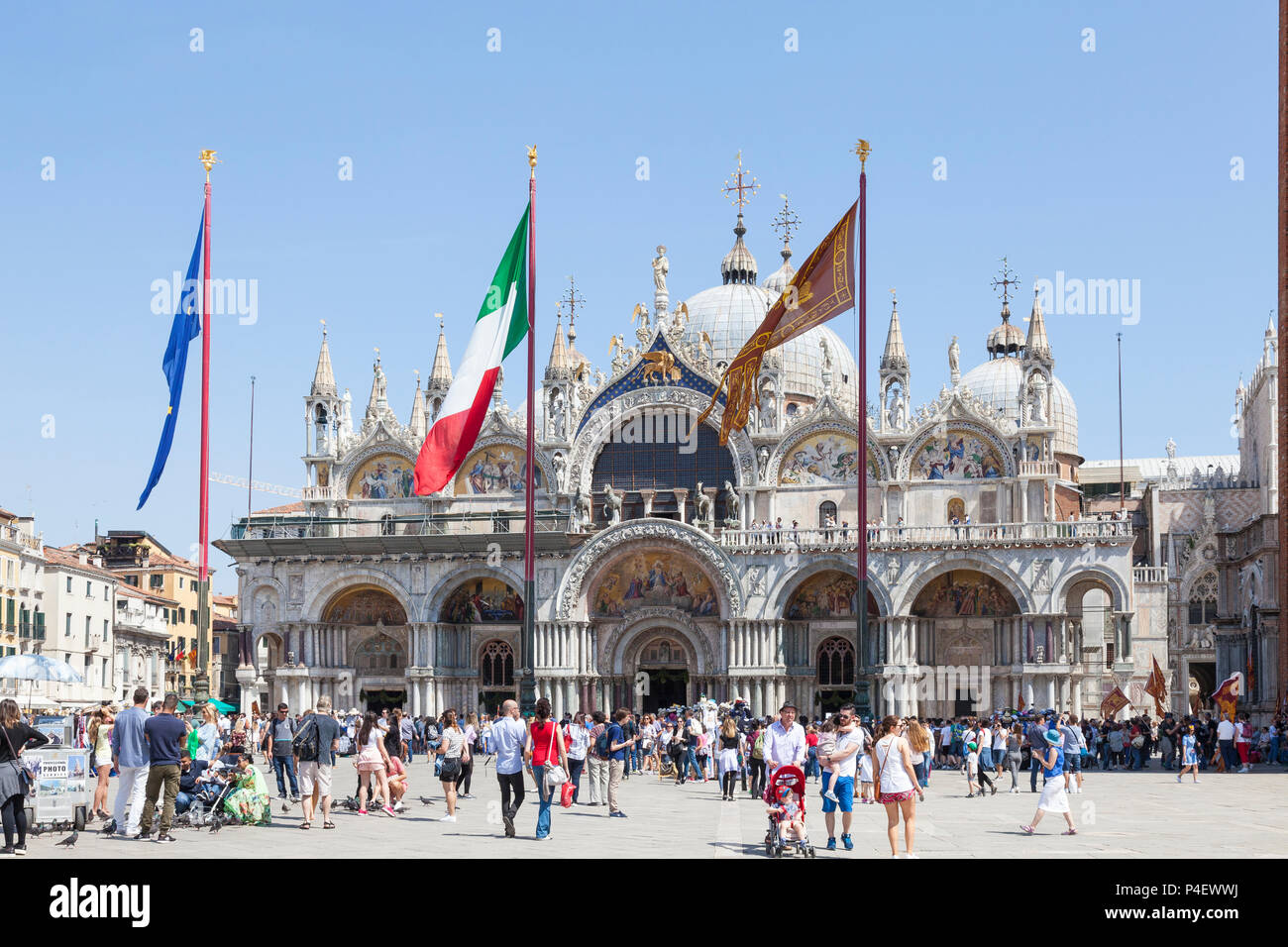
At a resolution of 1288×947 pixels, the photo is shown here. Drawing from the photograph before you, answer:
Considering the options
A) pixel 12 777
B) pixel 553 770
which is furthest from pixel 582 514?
pixel 12 777

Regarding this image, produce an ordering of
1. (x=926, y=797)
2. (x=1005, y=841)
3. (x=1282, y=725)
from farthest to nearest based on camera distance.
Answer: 1. (x=1282, y=725)
2. (x=926, y=797)
3. (x=1005, y=841)

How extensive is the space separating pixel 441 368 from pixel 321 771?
4310 cm

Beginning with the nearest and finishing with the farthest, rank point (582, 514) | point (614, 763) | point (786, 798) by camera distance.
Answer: point (786, 798), point (614, 763), point (582, 514)

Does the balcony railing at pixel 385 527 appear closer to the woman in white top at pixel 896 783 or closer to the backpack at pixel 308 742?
the backpack at pixel 308 742

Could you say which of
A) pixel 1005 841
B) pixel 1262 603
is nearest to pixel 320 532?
pixel 1262 603

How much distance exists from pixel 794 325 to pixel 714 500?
25.8m

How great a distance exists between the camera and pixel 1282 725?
45.3 m

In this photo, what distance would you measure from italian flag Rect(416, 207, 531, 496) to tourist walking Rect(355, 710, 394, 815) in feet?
25.2

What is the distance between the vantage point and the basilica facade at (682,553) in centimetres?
5706

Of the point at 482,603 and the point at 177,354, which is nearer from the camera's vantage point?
the point at 177,354

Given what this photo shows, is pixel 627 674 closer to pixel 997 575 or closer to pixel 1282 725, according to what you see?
pixel 997 575

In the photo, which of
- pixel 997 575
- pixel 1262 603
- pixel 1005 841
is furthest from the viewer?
pixel 1262 603

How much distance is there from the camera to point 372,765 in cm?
2641

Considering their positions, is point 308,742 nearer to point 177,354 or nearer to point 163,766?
point 163,766
